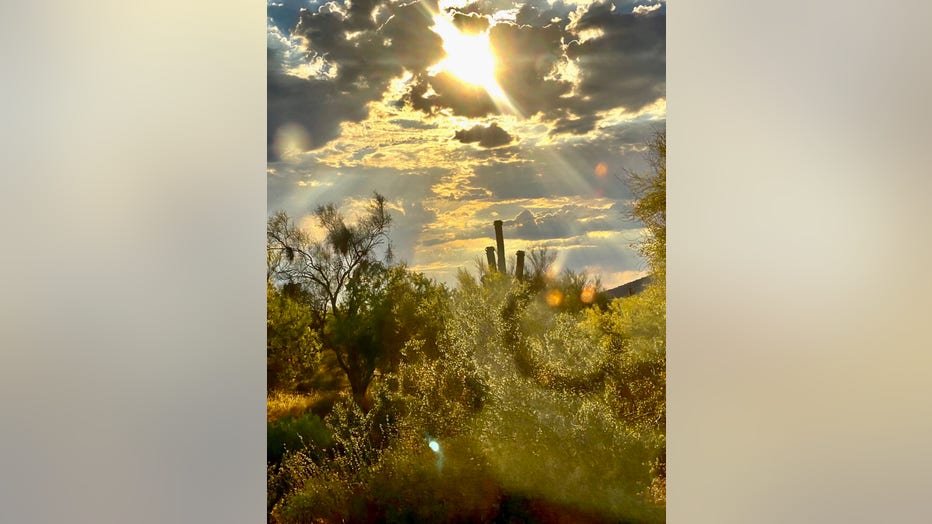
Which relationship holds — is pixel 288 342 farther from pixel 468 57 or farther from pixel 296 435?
pixel 468 57

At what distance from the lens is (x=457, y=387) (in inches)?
124


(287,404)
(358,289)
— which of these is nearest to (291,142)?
(358,289)

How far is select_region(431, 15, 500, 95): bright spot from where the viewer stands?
3127 mm

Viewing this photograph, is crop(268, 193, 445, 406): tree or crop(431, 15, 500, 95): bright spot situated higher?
crop(431, 15, 500, 95): bright spot

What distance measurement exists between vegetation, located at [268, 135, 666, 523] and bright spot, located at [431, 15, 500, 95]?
2.39 feet

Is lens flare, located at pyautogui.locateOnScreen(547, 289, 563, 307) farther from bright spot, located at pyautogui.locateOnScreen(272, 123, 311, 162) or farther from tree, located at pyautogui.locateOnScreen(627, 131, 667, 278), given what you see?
bright spot, located at pyautogui.locateOnScreen(272, 123, 311, 162)

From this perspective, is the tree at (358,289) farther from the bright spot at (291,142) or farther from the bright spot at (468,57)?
the bright spot at (468,57)

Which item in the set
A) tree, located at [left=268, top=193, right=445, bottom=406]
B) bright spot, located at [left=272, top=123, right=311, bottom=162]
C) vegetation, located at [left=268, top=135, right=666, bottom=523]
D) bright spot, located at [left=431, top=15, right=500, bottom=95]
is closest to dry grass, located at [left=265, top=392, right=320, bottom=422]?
vegetation, located at [left=268, top=135, right=666, bottom=523]

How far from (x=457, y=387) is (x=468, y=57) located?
4.74 ft

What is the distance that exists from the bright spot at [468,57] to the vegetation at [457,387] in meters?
0.73

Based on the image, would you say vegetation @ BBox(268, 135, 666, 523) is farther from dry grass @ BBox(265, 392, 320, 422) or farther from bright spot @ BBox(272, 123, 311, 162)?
bright spot @ BBox(272, 123, 311, 162)

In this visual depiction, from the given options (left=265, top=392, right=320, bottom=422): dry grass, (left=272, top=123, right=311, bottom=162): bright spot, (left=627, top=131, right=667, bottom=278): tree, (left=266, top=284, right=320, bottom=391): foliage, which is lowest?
(left=265, top=392, right=320, bottom=422): dry grass
